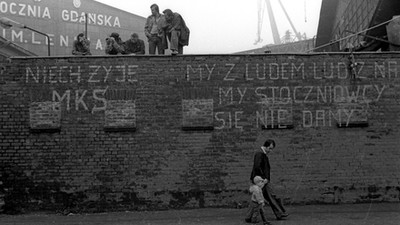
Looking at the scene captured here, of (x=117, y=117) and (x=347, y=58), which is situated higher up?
(x=347, y=58)

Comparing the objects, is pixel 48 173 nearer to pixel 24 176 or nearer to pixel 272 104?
pixel 24 176

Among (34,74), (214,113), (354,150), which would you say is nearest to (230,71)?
(214,113)

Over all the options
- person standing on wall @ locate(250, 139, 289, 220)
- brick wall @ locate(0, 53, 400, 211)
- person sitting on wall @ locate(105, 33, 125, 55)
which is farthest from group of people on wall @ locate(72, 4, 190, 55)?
person standing on wall @ locate(250, 139, 289, 220)

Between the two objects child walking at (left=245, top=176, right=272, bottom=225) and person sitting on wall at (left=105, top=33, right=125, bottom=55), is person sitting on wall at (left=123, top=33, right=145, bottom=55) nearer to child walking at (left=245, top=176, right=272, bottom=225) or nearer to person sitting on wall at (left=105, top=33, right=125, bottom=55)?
person sitting on wall at (left=105, top=33, right=125, bottom=55)

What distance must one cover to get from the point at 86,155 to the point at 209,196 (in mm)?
2843

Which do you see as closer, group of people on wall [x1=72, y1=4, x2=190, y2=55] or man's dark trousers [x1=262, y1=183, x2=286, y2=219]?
man's dark trousers [x1=262, y1=183, x2=286, y2=219]

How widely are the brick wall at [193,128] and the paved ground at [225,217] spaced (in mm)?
330

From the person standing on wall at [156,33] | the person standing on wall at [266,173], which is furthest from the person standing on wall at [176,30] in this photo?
the person standing on wall at [266,173]

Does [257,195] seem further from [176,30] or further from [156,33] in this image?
[156,33]

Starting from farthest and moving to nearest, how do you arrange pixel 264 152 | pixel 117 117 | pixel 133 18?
pixel 133 18, pixel 117 117, pixel 264 152

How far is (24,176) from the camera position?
395 inches

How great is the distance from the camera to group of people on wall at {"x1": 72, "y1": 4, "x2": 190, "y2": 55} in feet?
38.3

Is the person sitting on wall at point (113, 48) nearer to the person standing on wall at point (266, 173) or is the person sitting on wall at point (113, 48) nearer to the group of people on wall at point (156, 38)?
the group of people on wall at point (156, 38)

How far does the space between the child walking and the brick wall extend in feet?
4.80
